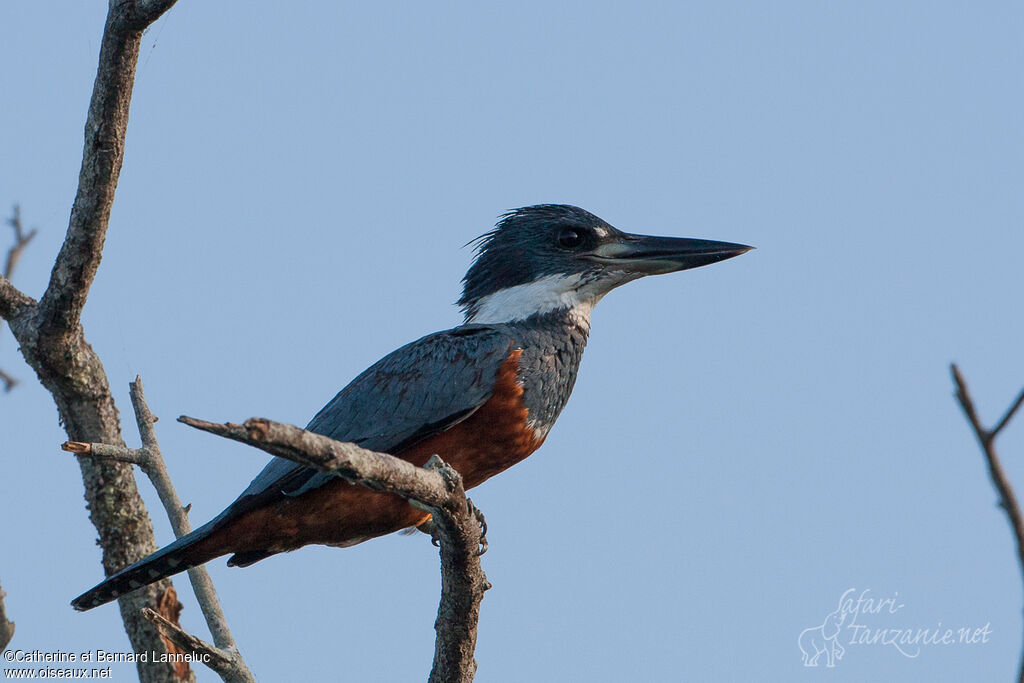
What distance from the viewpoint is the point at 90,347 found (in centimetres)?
564

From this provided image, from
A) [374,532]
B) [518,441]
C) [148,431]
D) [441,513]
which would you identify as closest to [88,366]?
[148,431]

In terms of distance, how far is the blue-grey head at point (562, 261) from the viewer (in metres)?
6.38

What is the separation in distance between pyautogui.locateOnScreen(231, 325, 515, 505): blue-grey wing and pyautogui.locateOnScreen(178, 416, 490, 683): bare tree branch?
65 cm

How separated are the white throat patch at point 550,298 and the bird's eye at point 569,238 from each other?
0.24 meters

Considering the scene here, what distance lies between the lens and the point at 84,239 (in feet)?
16.8

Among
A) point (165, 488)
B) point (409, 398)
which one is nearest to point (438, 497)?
point (409, 398)

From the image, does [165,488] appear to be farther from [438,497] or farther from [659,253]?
[659,253]

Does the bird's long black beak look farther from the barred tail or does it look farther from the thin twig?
the thin twig

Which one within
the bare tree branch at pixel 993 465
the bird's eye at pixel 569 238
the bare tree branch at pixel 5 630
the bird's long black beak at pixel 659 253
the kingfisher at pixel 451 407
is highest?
the bird's eye at pixel 569 238

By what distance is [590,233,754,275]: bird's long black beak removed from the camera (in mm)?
6520

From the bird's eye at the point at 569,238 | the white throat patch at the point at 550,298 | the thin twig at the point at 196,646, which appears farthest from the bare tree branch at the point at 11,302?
the bird's eye at the point at 569,238

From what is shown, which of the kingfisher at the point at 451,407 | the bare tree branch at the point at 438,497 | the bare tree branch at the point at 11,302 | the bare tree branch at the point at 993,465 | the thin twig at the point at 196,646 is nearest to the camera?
the bare tree branch at the point at 993,465

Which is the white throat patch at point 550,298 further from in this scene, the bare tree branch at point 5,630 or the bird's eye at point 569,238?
the bare tree branch at point 5,630

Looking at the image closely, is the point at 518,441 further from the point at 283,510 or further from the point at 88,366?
the point at 88,366
